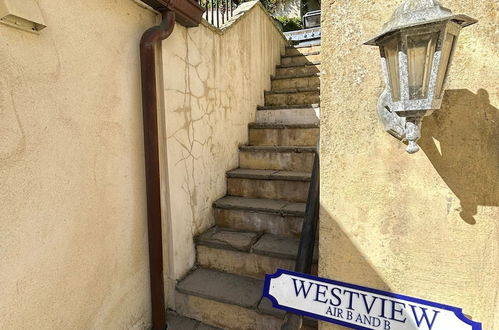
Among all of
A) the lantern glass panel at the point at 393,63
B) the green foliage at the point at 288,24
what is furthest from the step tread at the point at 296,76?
the green foliage at the point at 288,24

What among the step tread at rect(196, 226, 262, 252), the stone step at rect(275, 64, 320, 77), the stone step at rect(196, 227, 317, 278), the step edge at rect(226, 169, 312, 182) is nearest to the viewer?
the stone step at rect(196, 227, 317, 278)

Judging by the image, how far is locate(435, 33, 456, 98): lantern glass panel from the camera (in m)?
0.89

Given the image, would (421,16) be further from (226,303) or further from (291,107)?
(291,107)

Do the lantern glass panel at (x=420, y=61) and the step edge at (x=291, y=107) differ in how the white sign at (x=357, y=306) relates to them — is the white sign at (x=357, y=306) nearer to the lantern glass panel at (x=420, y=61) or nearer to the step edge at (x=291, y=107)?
the lantern glass panel at (x=420, y=61)

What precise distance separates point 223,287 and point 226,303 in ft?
0.55

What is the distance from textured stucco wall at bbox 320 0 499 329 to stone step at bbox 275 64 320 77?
10.6 ft

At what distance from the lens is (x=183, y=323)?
2.15 m

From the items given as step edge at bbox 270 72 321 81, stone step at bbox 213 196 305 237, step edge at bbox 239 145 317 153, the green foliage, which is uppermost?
the green foliage

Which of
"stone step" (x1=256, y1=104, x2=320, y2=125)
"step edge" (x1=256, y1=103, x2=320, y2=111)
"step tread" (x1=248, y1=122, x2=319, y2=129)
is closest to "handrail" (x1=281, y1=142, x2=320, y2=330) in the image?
"step tread" (x1=248, y1=122, x2=319, y2=129)

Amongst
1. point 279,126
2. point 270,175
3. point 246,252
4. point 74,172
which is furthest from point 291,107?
point 74,172

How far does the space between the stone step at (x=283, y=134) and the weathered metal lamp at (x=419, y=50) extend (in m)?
2.16

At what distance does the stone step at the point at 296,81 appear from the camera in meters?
4.04

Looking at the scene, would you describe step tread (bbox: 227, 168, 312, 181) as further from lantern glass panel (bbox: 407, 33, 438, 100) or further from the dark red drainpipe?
lantern glass panel (bbox: 407, 33, 438, 100)

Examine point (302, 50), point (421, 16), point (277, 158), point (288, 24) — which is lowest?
point (277, 158)
